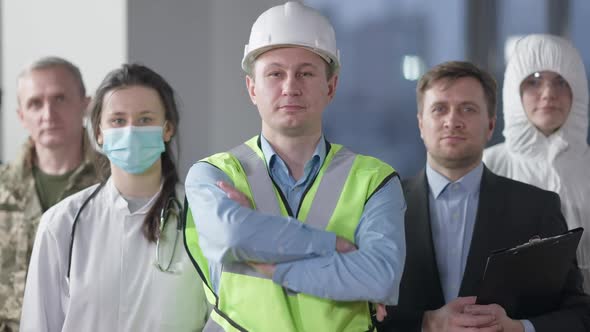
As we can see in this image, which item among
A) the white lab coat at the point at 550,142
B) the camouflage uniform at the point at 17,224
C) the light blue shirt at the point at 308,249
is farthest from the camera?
the white lab coat at the point at 550,142

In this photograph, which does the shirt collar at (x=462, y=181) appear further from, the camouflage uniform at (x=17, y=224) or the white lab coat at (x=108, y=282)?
the camouflage uniform at (x=17, y=224)

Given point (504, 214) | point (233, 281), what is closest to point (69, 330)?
point (233, 281)

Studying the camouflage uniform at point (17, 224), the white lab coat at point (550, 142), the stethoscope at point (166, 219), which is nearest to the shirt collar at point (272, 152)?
the stethoscope at point (166, 219)

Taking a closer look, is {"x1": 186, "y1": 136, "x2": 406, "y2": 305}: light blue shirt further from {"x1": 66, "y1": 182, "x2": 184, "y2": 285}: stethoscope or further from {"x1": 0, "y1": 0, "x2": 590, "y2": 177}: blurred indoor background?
{"x1": 0, "y1": 0, "x2": 590, "y2": 177}: blurred indoor background

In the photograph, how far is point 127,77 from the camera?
2.58m

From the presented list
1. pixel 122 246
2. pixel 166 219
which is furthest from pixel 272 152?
pixel 122 246

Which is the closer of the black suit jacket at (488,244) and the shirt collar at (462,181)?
the black suit jacket at (488,244)

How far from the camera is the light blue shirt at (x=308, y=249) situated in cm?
192

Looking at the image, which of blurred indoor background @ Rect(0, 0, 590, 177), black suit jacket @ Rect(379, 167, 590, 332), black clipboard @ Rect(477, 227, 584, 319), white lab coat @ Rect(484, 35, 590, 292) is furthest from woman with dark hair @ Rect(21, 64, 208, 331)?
white lab coat @ Rect(484, 35, 590, 292)

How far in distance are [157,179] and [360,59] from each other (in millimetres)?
1594

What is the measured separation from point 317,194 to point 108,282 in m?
0.78

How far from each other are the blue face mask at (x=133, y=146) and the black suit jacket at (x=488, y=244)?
2.72ft

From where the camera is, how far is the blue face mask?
2485 mm

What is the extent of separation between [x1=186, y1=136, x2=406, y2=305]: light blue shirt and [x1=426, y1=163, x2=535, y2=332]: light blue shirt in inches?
18.4
